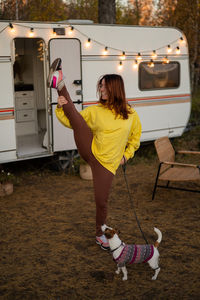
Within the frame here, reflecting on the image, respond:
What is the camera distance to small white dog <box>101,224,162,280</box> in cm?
310

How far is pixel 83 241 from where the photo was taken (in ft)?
13.7

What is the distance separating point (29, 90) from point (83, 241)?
4503 mm

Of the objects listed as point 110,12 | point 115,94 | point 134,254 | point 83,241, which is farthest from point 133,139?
point 110,12

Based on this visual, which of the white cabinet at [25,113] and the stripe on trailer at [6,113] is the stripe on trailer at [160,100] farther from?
the stripe on trailer at [6,113]

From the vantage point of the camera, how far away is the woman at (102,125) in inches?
129

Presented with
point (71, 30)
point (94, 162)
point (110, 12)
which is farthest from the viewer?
point (110, 12)

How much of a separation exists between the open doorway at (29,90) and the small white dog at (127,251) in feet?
15.3

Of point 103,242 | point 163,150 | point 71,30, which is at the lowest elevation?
point 103,242

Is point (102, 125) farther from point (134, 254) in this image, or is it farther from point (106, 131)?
point (134, 254)

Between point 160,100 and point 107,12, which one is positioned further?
point 107,12

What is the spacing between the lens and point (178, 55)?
7918 mm

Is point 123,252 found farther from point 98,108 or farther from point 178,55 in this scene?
point 178,55

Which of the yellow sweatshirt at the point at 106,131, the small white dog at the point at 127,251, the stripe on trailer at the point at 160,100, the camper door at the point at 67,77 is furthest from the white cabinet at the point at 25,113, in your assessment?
the small white dog at the point at 127,251

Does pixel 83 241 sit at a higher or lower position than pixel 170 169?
lower
